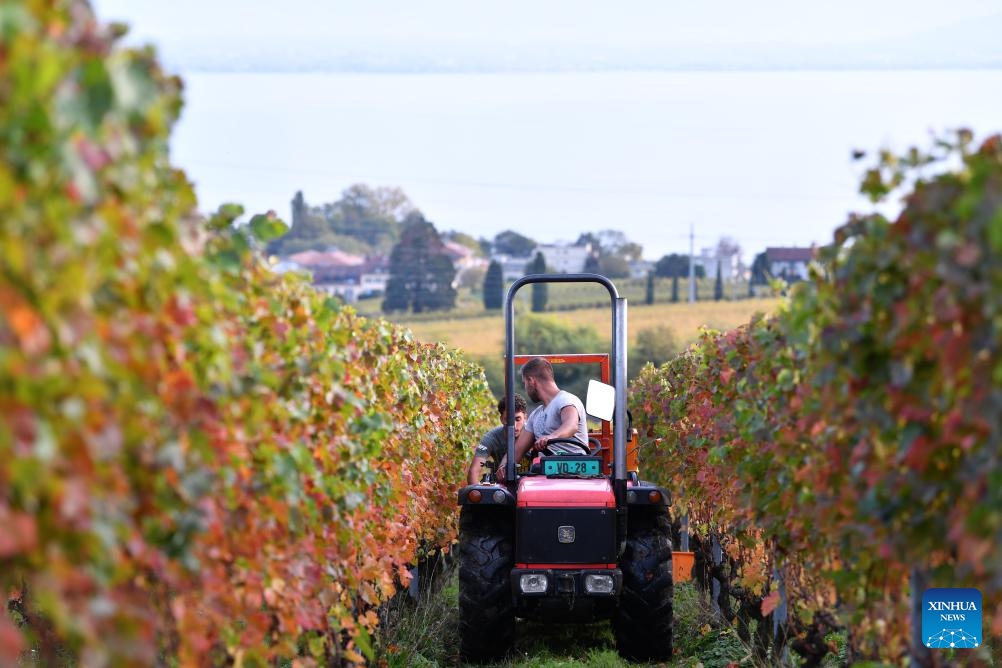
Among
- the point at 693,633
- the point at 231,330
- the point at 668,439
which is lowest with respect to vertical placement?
the point at 693,633

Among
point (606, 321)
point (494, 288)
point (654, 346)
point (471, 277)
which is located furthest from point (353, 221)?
point (654, 346)

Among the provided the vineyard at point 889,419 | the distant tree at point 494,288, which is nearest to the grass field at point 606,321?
the distant tree at point 494,288

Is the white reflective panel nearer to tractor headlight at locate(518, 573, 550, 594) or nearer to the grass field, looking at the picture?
tractor headlight at locate(518, 573, 550, 594)

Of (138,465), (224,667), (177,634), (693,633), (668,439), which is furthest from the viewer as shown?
(668,439)

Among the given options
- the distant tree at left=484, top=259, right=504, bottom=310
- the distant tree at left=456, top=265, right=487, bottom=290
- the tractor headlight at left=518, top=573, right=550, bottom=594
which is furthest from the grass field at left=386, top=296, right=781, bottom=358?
the tractor headlight at left=518, top=573, right=550, bottom=594

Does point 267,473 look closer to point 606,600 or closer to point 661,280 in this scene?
point 606,600

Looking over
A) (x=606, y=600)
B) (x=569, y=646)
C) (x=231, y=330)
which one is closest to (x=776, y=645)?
(x=606, y=600)

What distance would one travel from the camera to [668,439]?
42.9ft

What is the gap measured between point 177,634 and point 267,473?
0.80m

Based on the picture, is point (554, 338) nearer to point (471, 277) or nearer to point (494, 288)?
point (494, 288)

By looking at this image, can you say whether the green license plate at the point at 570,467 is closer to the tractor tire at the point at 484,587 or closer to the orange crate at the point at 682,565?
the tractor tire at the point at 484,587

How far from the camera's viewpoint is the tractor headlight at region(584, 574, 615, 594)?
25.3 feet

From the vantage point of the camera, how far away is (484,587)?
25.9ft

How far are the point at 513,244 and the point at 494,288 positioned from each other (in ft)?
97.7
